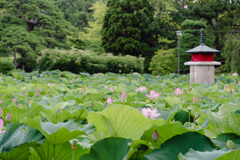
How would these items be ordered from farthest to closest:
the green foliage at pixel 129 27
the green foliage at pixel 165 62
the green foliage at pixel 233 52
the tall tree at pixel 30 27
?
1. the green foliage at pixel 129 27
2. the green foliage at pixel 165 62
3. the tall tree at pixel 30 27
4. the green foliage at pixel 233 52

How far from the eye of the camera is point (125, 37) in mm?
20484

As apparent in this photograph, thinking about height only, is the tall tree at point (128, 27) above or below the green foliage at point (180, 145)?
above

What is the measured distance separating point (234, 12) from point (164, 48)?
19.3 ft

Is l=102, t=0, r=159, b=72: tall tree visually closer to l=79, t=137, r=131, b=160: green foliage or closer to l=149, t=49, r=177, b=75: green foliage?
l=149, t=49, r=177, b=75: green foliage

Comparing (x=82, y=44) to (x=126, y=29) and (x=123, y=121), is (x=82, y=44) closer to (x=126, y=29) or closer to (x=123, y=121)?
(x=126, y=29)

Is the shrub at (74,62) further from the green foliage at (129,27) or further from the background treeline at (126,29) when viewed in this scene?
the green foliage at (129,27)

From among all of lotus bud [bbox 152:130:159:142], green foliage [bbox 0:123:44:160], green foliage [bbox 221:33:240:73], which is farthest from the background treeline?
lotus bud [bbox 152:130:159:142]

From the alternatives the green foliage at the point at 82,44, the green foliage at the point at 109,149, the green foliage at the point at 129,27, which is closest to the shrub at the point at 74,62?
the green foliage at the point at 109,149

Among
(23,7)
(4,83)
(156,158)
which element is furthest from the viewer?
(23,7)

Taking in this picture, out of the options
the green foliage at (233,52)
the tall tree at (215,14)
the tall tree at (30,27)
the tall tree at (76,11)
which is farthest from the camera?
the tall tree at (76,11)

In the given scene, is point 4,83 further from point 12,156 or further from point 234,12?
point 234,12

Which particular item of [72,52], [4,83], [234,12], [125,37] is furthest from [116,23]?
[4,83]

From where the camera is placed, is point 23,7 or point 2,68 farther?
point 23,7

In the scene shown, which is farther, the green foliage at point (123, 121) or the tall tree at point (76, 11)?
the tall tree at point (76, 11)
